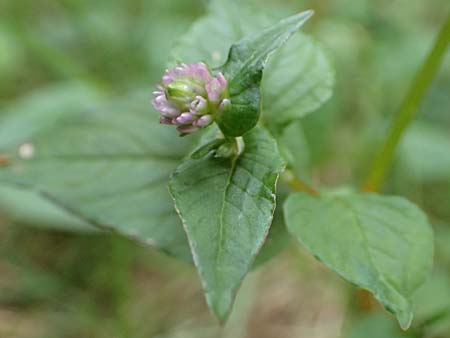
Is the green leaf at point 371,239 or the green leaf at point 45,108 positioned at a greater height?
the green leaf at point 371,239

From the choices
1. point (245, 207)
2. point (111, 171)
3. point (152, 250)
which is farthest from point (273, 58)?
point (152, 250)

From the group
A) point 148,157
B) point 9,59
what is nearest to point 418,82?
point 148,157

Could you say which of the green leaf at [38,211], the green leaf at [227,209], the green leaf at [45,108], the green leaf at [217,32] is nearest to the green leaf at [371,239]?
the green leaf at [227,209]

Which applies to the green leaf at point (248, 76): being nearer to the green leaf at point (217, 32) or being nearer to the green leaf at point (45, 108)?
the green leaf at point (217, 32)

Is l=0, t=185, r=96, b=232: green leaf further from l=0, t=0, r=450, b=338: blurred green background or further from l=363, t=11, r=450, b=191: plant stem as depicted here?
l=363, t=11, r=450, b=191: plant stem

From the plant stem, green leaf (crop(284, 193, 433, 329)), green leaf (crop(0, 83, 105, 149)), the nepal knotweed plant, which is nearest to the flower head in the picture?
the nepal knotweed plant

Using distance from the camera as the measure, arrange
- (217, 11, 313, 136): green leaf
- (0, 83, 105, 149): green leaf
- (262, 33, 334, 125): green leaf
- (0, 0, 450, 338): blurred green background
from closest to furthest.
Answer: (217, 11, 313, 136): green leaf < (262, 33, 334, 125): green leaf < (0, 0, 450, 338): blurred green background < (0, 83, 105, 149): green leaf

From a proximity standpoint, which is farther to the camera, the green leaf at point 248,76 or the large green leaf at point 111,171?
the large green leaf at point 111,171
